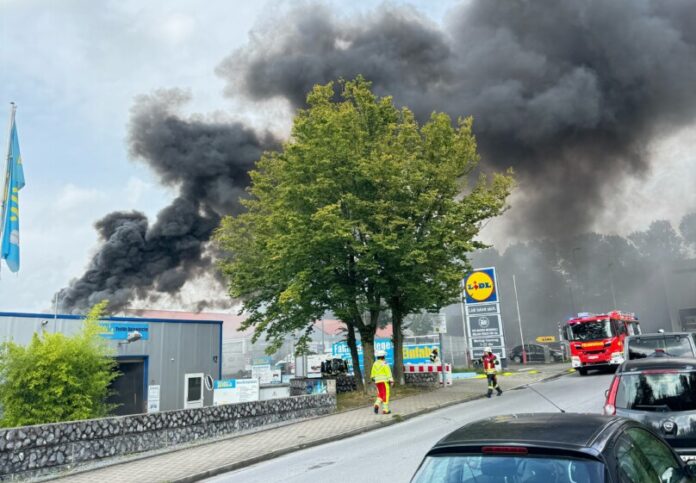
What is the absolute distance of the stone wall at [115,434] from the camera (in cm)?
883

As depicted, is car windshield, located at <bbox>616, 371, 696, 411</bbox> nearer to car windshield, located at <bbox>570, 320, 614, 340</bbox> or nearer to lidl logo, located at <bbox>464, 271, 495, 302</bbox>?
car windshield, located at <bbox>570, 320, 614, 340</bbox>

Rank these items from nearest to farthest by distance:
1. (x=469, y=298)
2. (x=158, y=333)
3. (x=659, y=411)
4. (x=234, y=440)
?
1. (x=659, y=411)
2. (x=234, y=440)
3. (x=158, y=333)
4. (x=469, y=298)

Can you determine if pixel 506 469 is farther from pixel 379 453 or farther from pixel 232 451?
pixel 232 451

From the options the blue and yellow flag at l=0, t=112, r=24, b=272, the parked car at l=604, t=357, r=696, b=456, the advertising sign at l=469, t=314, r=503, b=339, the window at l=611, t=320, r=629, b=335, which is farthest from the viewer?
the advertising sign at l=469, t=314, r=503, b=339

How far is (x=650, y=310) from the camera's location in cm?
7156

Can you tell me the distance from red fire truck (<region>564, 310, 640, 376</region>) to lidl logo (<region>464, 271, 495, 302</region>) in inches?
178

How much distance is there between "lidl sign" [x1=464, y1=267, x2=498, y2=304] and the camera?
28484 mm

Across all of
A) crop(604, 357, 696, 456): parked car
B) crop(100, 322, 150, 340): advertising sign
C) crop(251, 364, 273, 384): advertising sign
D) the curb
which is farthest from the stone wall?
crop(251, 364, 273, 384): advertising sign

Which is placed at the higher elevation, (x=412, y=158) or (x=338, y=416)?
(x=412, y=158)

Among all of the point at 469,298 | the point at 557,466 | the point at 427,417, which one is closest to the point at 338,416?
the point at 427,417

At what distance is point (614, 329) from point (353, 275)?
13.4 m

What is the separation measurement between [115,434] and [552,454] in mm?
10069

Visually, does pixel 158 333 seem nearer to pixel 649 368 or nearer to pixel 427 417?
pixel 427 417

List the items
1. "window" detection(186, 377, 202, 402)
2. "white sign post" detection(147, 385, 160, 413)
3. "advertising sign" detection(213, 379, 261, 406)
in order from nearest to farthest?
"advertising sign" detection(213, 379, 261, 406) → "white sign post" detection(147, 385, 160, 413) → "window" detection(186, 377, 202, 402)
